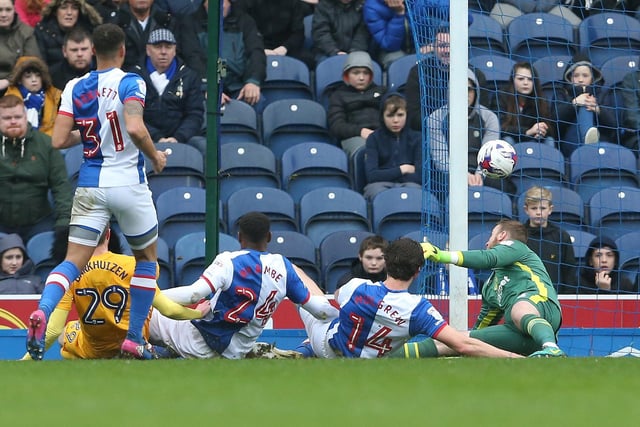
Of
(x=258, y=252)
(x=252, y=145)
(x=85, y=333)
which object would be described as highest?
(x=252, y=145)

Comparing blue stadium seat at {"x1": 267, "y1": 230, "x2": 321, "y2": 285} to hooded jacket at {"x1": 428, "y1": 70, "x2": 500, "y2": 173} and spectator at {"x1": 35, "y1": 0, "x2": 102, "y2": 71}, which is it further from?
spectator at {"x1": 35, "y1": 0, "x2": 102, "y2": 71}

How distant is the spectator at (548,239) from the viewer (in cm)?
1141

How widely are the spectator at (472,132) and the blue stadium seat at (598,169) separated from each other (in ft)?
3.26

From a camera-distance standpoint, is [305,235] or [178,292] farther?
[305,235]

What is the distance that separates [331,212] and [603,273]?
263cm

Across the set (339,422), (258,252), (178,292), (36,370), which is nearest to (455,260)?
(258,252)

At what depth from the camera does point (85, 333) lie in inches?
360

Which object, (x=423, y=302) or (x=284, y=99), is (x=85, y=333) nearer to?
(x=423, y=302)

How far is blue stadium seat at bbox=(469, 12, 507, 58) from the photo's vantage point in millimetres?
13398

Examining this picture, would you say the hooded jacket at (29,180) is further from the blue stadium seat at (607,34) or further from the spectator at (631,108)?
the blue stadium seat at (607,34)

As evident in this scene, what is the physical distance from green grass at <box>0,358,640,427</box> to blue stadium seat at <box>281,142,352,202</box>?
5526mm

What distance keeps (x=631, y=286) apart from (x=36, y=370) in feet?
21.8

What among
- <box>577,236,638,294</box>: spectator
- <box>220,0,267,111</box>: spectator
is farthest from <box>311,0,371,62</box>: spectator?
<box>577,236,638,294</box>: spectator

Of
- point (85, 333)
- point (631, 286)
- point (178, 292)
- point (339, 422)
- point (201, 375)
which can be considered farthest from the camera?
point (631, 286)
